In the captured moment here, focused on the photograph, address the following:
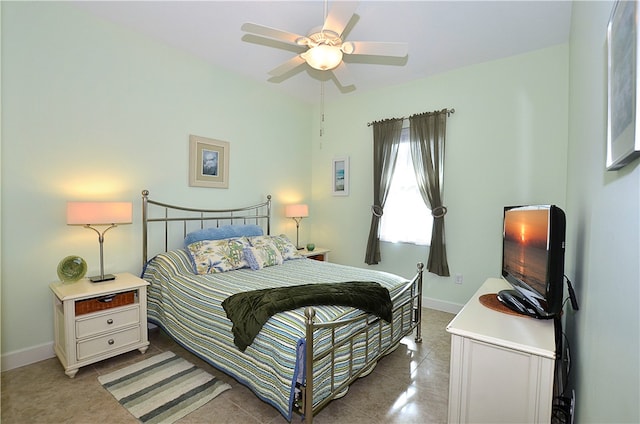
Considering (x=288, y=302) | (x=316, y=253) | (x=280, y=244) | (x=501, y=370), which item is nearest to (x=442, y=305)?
(x=316, y=253)

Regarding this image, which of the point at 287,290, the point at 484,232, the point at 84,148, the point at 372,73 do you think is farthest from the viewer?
the point at 372,73

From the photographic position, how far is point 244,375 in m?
1.96

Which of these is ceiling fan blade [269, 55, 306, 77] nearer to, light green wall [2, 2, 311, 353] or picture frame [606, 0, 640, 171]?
light green wall [2, 2, 311, 353]

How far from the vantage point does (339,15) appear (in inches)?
76.2

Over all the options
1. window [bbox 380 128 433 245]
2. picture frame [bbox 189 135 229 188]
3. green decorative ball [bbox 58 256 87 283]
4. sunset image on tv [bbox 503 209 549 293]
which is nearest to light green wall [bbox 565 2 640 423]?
sunset image on tv [bbox 503 209 549 293]

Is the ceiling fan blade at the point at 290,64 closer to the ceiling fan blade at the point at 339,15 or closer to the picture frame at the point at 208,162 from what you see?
the ceiling fan blade at the point at 339,15

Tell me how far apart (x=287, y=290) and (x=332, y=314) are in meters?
0.41

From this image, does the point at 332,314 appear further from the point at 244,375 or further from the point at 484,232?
the point at 484,232

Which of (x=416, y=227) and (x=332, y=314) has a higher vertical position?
(x=416, y=227)

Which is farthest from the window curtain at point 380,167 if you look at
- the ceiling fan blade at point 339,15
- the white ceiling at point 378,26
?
the ceiling fan blade at point 339,15

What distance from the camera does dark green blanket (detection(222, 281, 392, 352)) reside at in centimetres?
188

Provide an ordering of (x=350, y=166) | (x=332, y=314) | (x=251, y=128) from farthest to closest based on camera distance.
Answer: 1. (x=350, y=166)
2. (x=251, y=128)
3. (x=332, y=314)

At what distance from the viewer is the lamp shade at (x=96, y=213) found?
2357mm

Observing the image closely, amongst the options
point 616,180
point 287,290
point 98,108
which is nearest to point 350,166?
point 287,290
